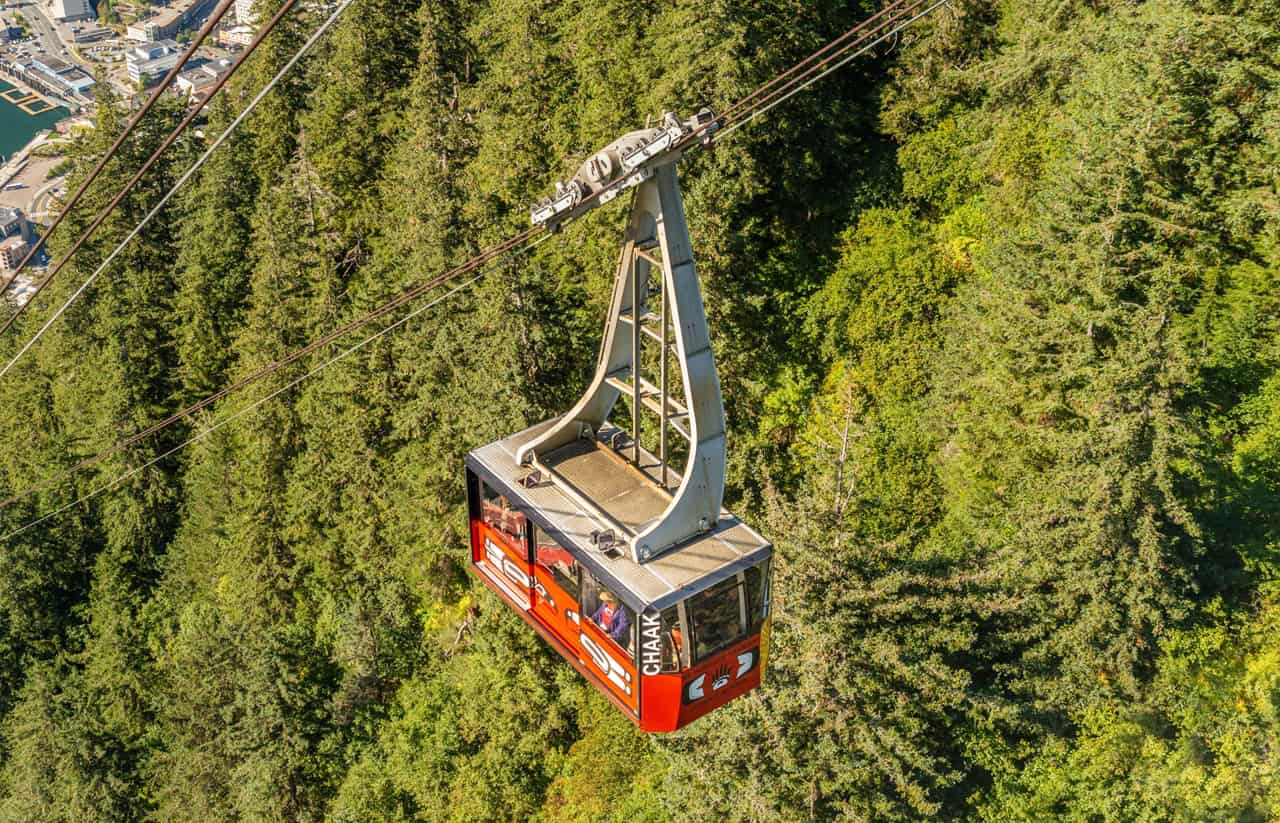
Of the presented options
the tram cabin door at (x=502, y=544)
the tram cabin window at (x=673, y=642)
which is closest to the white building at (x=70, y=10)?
the tram cabin door at (x=502, y=544)

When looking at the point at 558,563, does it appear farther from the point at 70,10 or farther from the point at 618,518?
the point at 70,10

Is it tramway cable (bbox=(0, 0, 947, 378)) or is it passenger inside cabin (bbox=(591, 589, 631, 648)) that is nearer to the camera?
tramway cable (bbox=(0, 0, 947, 378))

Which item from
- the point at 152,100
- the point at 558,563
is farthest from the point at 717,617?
the point at 152,100

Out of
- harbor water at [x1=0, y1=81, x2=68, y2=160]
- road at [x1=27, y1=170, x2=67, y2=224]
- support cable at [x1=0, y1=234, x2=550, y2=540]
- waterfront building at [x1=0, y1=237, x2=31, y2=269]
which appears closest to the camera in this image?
support cable at [x1=0, y1=234, x2=550, y2=540]

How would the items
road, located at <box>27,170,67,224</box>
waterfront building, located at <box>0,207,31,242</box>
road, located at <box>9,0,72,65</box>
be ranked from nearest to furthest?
waterfront building, located at <box>0,207,31,242</box>, road, located at <box>27,170,67,224</box>, road, located at <box>9,0,72,65</box>

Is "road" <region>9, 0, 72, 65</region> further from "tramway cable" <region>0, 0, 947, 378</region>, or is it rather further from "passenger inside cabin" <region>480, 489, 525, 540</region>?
"passenger inside cabin" <region>480, 489, 525, 540</region>

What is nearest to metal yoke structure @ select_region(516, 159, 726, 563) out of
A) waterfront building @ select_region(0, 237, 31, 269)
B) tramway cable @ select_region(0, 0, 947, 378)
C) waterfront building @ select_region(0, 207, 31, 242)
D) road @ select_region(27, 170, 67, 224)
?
tramway cable @ select_region(0, 0, 947, 378)
